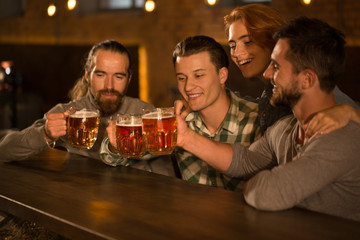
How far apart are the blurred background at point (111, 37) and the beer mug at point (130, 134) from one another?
3.65m

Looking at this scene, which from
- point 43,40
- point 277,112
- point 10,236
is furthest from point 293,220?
point 43,40

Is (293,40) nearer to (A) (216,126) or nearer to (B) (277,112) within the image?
(B) (277,112)

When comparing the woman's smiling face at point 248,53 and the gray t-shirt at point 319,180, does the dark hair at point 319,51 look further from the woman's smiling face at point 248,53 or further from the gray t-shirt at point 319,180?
the woman's smiling face at point 248,53

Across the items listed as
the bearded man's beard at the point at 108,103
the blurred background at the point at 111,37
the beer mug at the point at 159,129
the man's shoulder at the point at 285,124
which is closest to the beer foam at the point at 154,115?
the beer mug at the point at 159,129

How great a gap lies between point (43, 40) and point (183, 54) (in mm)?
6536

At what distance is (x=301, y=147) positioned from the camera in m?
1.50

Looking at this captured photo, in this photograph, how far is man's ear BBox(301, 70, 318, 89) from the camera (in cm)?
152

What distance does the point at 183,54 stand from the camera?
88.7 inches

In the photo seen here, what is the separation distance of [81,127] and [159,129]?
41 cm

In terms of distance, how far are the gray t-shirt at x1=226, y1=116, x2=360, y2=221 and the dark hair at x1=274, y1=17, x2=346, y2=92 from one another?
0.21 metres

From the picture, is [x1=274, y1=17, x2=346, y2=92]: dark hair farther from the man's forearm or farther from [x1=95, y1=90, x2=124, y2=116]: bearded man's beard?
[x1=95, y1=90, x2=124, y2=116]: bearded man's beard

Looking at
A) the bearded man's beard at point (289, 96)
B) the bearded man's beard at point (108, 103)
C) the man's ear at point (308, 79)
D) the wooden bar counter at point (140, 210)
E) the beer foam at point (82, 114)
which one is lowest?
the wooden bar counter at point (140, 210)

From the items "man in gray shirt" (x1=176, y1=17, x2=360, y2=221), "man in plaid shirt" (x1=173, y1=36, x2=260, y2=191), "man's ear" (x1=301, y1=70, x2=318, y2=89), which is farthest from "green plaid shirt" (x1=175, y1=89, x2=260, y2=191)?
"man's ear" (x1=301, y1=70, x2=318, y2=89)

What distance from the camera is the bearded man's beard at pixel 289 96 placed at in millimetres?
1555
